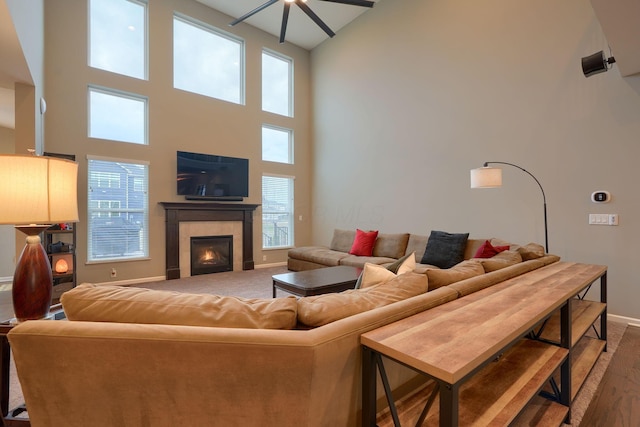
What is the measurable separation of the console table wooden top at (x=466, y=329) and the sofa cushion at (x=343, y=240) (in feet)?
12.2

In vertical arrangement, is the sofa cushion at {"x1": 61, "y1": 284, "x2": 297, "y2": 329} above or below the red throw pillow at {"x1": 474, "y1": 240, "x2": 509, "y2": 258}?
above

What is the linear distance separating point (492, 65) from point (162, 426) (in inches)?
196

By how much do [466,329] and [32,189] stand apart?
1.85 meters

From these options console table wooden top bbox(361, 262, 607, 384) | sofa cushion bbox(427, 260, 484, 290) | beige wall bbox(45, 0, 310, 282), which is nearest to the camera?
console table wooden top bbox(361, 262, 607, 384)

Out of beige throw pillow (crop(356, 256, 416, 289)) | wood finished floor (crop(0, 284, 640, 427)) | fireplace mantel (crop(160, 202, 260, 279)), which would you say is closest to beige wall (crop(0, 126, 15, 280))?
fireplace mantel (crop(160, 202, 260, 279))

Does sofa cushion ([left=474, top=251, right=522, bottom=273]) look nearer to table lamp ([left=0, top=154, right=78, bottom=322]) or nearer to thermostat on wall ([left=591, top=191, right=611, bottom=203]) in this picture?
thermostat on wall ([left=591, top=191, right=611, bottom=203])

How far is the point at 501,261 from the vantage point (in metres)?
2.20

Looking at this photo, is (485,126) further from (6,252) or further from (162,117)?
(6,252)

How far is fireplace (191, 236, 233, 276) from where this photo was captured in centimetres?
548

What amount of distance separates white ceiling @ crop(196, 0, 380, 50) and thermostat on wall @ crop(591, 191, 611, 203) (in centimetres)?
490

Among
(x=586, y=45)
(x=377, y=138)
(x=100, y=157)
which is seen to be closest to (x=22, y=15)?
(x=100, y=157)

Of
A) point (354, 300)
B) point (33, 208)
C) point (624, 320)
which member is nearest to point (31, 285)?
point (33, 208)

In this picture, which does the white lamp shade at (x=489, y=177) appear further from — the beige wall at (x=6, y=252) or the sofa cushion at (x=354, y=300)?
the beige wall at (x=6, y=252)

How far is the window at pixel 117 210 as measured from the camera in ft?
15.2
